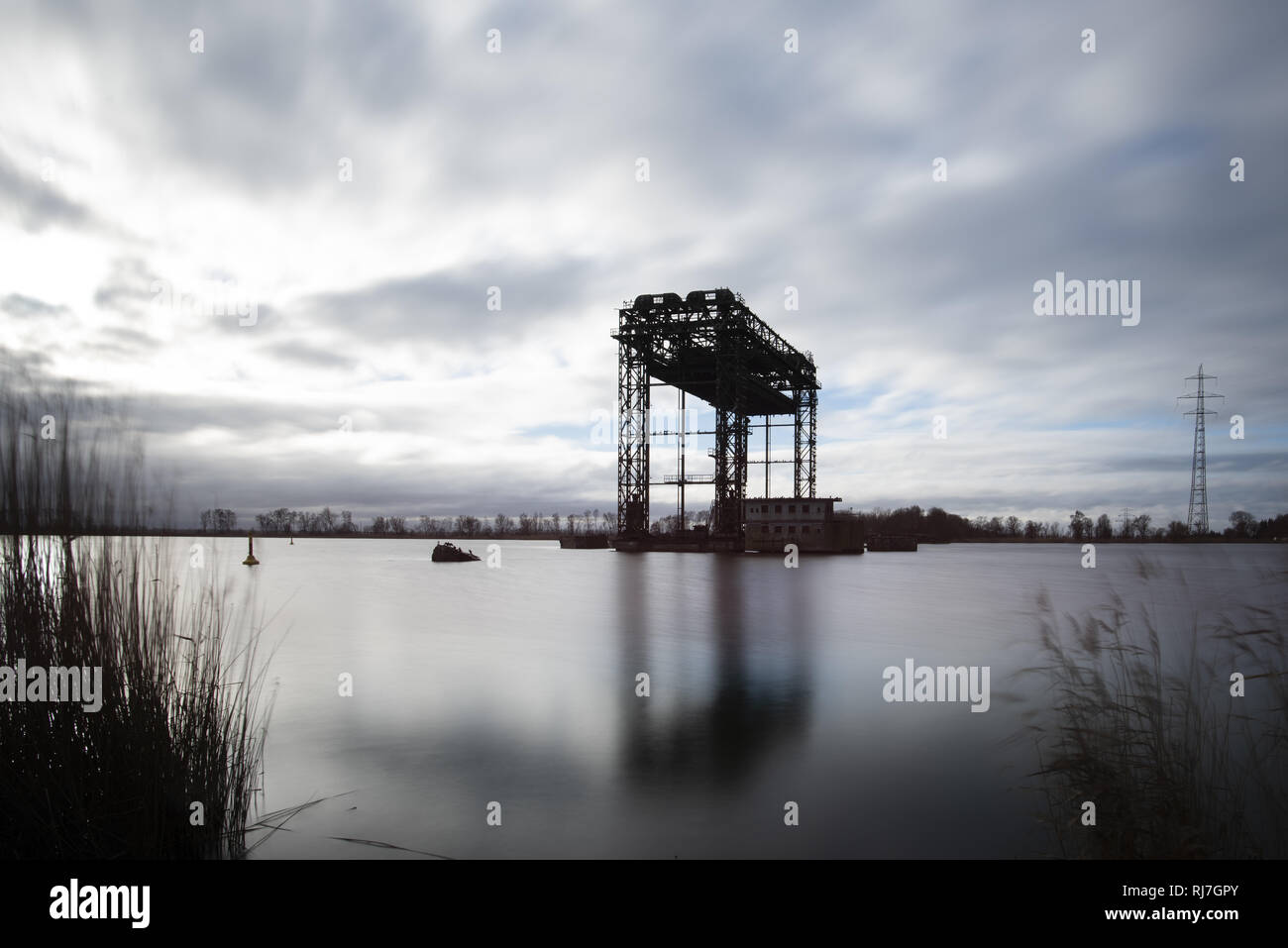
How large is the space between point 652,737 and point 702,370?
54.1m

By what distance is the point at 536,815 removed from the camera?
682 centimetres

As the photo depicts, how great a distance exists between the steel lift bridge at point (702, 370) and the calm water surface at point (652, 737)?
36.8 metres

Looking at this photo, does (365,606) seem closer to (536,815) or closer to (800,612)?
(800,612)

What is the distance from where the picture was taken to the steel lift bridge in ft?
182

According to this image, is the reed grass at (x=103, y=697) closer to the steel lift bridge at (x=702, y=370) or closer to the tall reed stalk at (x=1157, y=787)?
the tall reed stalk at (x=1157, y=787)

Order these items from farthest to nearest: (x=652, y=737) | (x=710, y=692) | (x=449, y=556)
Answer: (x=449, y=556) < (x=710, y=692) < (x=652, y=737)

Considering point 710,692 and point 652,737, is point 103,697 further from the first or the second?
point 710,692

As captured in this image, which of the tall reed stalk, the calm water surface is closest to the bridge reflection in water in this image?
the calm water surface

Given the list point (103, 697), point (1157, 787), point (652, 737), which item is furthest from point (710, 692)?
point (103, 697)

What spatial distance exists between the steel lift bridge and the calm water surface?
36.8 m

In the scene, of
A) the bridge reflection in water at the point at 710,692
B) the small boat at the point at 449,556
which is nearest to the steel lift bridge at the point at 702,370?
the small boat at the point at 449,556

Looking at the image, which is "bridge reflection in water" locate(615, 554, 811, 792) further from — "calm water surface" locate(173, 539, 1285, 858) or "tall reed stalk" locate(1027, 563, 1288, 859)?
"tall reed stalk" locate(1027, 563, 1288, 859)

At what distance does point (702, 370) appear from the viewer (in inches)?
2434
